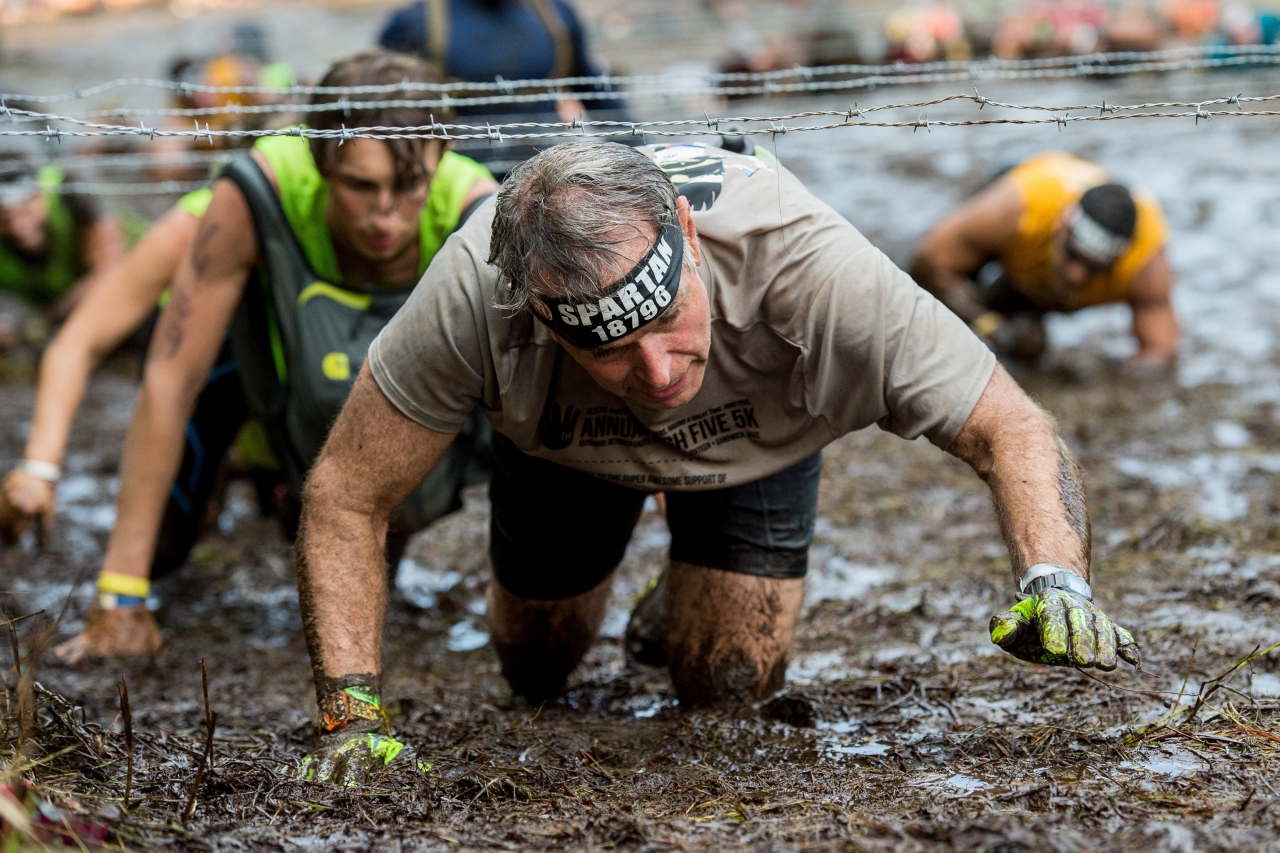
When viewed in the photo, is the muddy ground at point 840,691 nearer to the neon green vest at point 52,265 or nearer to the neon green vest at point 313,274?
the neon green vest at point 52,265

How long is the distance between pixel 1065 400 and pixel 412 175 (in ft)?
13.5

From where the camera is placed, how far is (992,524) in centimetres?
486

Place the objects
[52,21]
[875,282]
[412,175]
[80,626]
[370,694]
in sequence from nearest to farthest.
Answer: [875,282]
[370,694]
[412,175]
[80,626]
[52,21]

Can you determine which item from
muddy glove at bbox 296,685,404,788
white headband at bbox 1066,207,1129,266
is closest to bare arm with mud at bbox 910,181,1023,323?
white headband at bbox 1066,207,1129,266

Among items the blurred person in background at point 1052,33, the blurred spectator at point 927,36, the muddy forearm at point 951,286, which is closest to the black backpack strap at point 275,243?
the muddy forearm at point 951,286

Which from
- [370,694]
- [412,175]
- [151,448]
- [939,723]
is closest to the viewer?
[370,694]

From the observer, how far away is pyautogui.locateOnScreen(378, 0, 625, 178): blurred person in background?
16.0 feet

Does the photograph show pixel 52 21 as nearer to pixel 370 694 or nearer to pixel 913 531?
pixel 913 531

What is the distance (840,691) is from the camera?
3309 mm

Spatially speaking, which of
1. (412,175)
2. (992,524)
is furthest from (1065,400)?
(412,175)

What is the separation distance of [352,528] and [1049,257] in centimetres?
484

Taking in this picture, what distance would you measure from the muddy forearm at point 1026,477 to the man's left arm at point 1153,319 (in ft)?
14.9

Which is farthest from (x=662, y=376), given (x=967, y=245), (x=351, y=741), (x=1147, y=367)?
(x=1147, y=367)

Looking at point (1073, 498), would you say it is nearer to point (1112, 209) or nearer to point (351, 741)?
point (351, 741)
